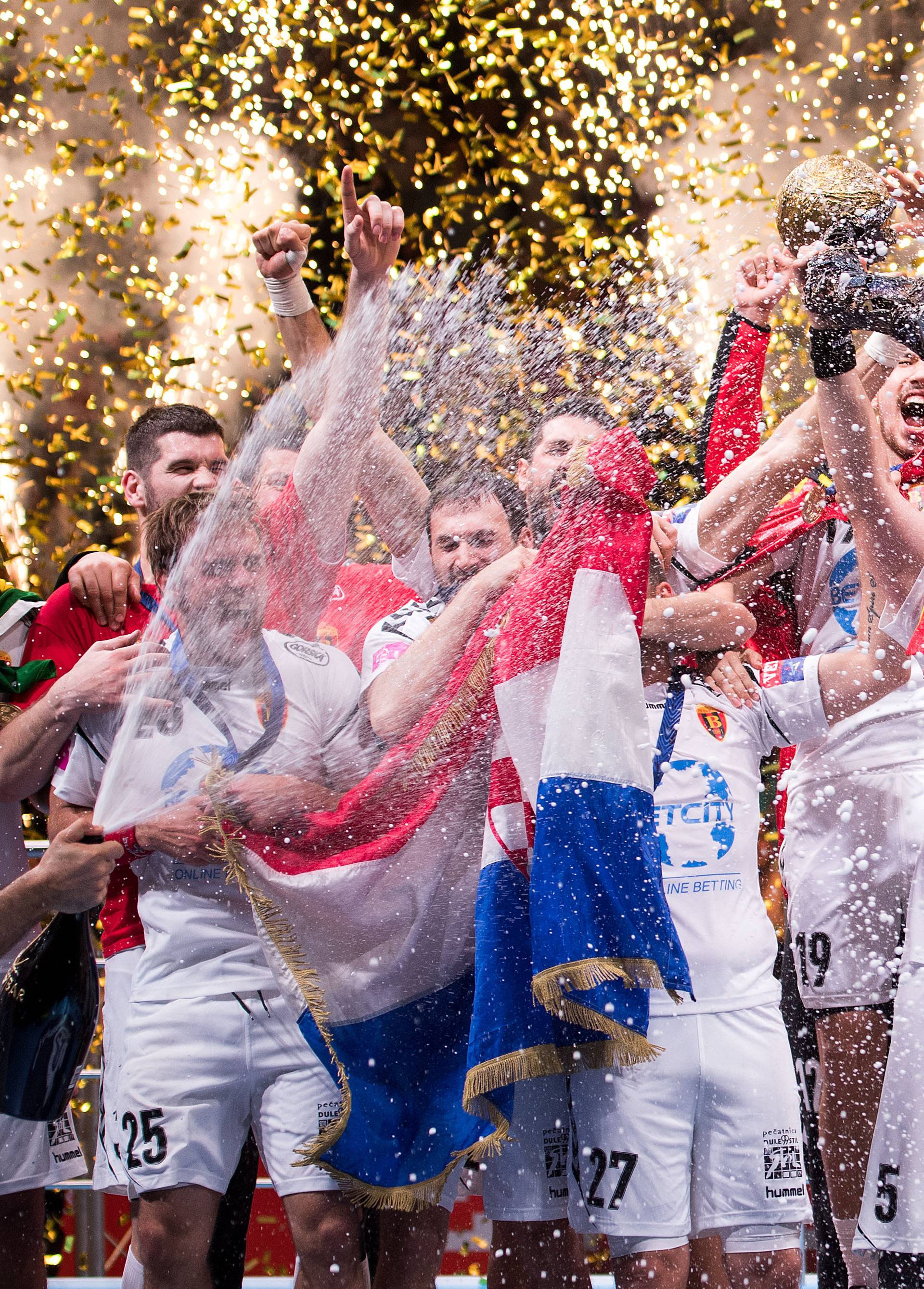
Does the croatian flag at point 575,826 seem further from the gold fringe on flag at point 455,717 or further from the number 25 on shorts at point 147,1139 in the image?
the number 25 on shorts at point 147,1139

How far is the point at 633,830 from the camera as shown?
1976 mm

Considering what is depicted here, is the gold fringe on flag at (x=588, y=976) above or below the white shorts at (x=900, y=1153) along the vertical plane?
above

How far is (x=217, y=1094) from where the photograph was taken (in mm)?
2074

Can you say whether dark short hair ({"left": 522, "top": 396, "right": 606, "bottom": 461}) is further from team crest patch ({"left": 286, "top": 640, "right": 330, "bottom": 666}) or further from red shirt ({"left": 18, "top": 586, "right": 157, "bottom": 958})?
red shirt ({"left": 18, "top": 586, "right": 157, "bottom": 958})

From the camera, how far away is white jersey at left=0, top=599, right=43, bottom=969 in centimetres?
257

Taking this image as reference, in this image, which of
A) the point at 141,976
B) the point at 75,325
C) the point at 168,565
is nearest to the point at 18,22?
the point at 75,325

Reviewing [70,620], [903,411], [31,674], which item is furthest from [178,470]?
[903,411]

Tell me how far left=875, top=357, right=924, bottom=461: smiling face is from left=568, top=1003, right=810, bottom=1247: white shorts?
3.99 ft

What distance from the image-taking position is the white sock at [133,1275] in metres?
2.10

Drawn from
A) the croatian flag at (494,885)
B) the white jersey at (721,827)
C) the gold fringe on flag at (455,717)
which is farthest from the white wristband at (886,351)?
the gold fringe on flag at (455,717)

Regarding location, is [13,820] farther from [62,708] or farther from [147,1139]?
[147,1139]

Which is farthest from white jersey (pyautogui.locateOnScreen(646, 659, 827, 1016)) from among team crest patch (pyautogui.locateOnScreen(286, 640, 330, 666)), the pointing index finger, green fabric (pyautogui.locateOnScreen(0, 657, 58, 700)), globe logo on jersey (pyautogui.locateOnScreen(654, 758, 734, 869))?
green fabric (pyautogui.locateOnScreen(0, 657, 58, 700))

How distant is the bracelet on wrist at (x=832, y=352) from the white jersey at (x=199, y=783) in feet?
3.27

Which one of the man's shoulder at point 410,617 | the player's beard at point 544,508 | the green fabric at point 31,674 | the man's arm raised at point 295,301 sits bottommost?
the green fabric at point 31,674
